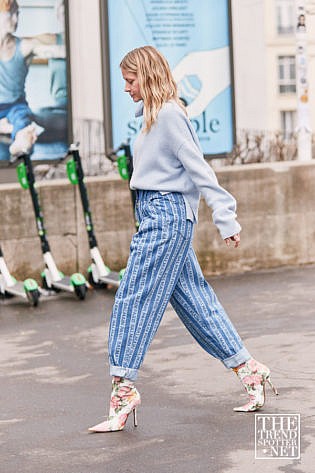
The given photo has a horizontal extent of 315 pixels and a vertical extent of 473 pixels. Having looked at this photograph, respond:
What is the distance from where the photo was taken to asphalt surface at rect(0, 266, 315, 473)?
Result: 564 cm

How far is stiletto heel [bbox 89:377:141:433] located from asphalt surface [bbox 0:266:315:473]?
53 mm

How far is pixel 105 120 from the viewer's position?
45.3 feet

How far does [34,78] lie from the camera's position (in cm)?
1320

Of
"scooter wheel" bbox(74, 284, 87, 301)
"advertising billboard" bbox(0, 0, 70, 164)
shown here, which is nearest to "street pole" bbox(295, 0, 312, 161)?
"advertising billboard" bbox(0, 0, 70, 164)

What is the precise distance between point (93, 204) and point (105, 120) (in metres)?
2.41

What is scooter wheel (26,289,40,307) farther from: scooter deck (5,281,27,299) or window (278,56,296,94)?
window (278,56,296,94)

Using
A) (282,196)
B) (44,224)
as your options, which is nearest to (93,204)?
(44,224)

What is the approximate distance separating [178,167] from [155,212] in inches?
9.1

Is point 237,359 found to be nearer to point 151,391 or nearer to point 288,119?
point 151,391

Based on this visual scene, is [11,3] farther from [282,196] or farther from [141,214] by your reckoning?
[141,214]

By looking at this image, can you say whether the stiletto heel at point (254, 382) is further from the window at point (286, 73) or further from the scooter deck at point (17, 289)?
the window at point (286, 73)

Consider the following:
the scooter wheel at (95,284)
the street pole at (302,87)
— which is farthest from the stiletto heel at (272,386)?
the street pole at (302,87)

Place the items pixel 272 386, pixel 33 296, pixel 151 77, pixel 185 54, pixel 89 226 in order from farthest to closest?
pixel 185 54 < pixel 89 226 < pixel 33 296 < pixel 272 386 < pixel 151 77

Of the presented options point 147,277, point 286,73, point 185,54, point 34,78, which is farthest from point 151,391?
point 286,73
